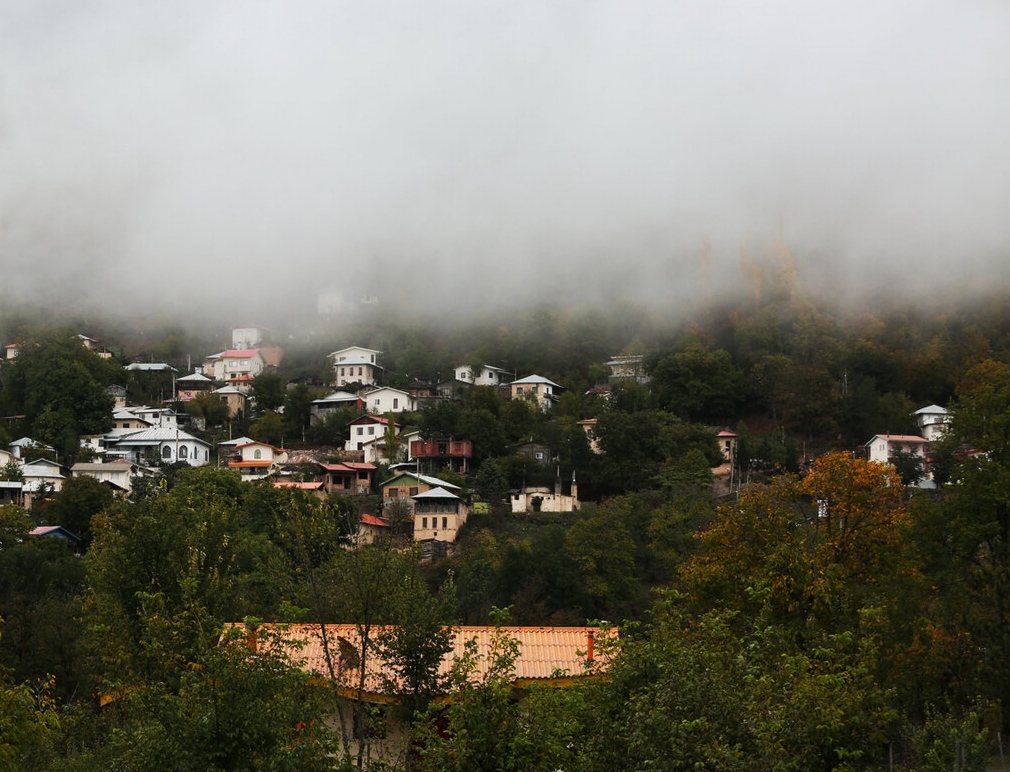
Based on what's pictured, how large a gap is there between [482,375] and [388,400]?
1084 cm

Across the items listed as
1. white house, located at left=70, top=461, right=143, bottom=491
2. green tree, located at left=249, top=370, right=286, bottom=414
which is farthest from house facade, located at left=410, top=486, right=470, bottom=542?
green tree, located at left=249, top=370, right=286, bottom=414

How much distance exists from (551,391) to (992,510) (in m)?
63.1

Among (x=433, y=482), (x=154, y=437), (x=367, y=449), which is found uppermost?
(x=154, y=437)

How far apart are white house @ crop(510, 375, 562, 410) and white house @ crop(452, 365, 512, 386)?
4966 millimetres

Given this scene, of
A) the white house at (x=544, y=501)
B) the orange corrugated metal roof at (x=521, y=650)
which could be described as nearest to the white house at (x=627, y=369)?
the white house at (x=544, y=501)

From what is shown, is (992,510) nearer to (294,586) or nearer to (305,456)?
(294,586)

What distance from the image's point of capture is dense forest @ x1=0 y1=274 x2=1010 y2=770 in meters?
14.4

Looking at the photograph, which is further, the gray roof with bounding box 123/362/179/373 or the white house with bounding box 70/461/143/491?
the gray roof with bounding box 123/362/179/373

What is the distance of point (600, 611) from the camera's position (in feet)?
147

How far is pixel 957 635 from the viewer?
23484mm

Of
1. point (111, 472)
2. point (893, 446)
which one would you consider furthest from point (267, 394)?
point (893, 446)

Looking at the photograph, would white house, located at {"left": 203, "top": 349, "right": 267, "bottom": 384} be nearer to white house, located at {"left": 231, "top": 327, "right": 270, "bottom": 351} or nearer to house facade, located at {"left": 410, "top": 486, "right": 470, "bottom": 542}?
white house, located at {"left": 231, "top": 327, "right": 270, "bottom": 351}

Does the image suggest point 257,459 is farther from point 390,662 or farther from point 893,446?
point 390,662

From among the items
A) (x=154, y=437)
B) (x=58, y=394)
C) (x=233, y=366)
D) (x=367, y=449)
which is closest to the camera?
(x=367, y=449)
